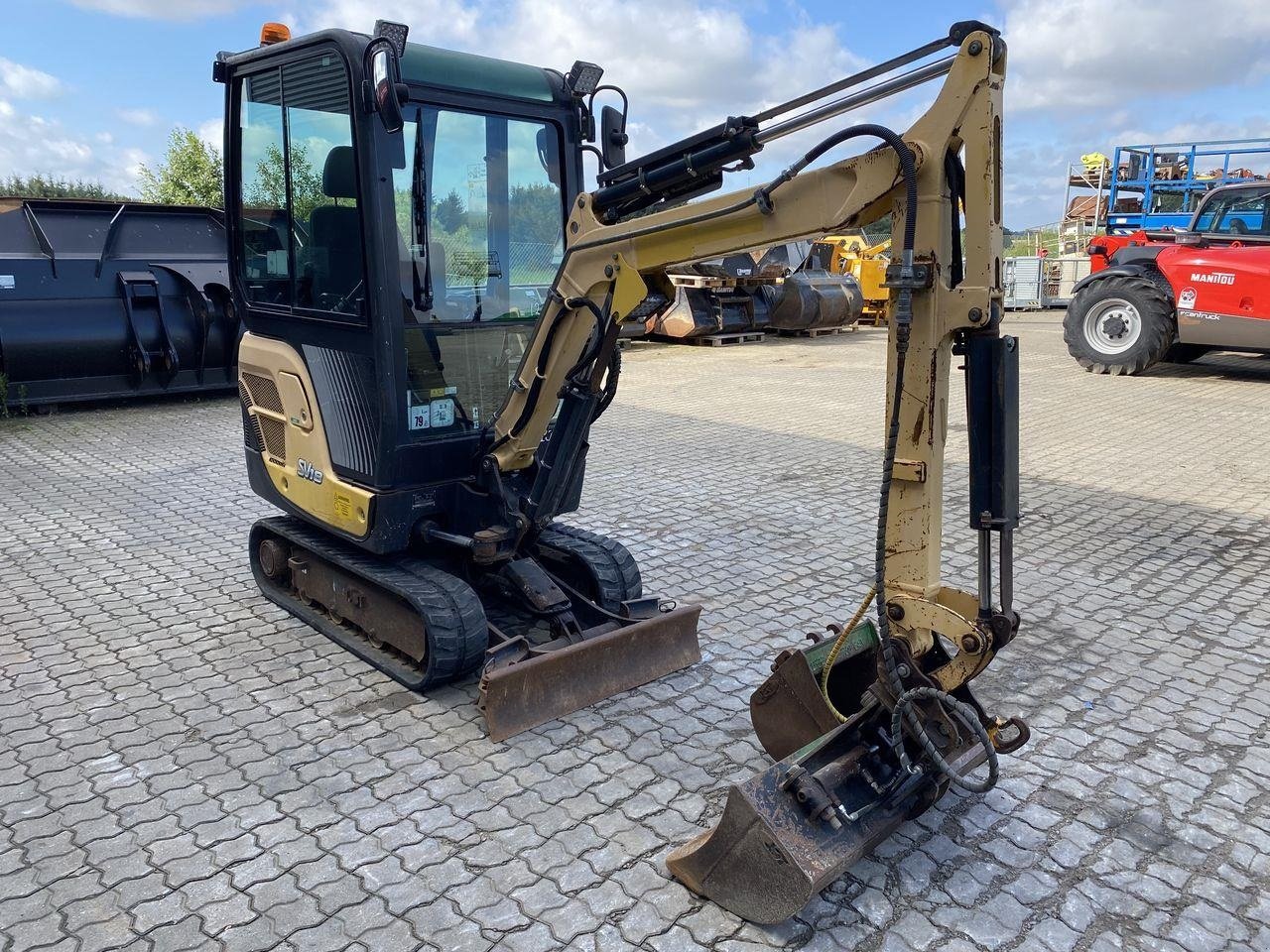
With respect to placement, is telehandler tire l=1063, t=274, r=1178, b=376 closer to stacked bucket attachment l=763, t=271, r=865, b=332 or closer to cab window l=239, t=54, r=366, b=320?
stacked bucket attachment l=763, t=271, r=865, b=332

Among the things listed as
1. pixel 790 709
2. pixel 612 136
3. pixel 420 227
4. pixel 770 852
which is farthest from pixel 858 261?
pixel 770 852

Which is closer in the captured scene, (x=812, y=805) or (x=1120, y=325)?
(x=812, y=805)

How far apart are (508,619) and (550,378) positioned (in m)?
1.38

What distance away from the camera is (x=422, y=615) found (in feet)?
13.0

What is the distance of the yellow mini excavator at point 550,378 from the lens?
2896 mm

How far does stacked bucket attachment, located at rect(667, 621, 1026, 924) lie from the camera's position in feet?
9.00

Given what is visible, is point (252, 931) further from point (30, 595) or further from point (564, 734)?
point (30, 595)

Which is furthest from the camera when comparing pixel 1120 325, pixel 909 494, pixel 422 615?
pixel 1120 325

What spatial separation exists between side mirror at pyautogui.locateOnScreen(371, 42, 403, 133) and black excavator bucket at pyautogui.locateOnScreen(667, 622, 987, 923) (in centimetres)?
248

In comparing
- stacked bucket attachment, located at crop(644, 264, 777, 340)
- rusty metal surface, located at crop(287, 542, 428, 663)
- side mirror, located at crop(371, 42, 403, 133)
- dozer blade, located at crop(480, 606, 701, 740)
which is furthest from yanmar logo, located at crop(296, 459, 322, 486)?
stacked bucket attachment, located at crop(644, 264, 777, 340)

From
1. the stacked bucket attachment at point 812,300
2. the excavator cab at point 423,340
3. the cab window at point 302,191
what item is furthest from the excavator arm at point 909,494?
the stacked bucket attachment at point 812,300

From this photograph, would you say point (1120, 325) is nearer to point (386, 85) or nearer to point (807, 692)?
point (807, 692)

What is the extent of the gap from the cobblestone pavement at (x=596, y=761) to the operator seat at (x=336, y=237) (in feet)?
5.50

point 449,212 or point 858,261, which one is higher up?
point 858,261
